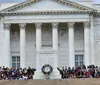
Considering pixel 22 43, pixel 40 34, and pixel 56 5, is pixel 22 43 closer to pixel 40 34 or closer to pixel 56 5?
pixel 40 34

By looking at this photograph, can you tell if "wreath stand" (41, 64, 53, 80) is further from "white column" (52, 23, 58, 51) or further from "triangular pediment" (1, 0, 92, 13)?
"triangular pediment" (1, 0, 92, 13)

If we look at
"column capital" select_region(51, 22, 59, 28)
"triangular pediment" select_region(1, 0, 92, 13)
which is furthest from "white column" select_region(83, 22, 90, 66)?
"column capital" select_region(51, 22, 59, 28)

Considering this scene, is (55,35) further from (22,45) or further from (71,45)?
(22,45)

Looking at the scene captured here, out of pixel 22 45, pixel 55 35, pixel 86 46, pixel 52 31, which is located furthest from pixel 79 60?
pixel 22 45

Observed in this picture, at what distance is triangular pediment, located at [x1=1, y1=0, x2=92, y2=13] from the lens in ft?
212

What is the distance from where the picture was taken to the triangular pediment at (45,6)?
64.6m

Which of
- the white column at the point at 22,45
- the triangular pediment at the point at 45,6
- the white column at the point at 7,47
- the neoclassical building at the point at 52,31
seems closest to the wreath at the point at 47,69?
the neoclassical building at the point at 52,31

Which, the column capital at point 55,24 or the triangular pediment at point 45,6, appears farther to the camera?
the column capital at point 55,24

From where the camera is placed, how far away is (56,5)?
215ft

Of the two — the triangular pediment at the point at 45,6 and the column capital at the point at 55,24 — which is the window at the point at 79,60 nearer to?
the column capital at the point at 55,24

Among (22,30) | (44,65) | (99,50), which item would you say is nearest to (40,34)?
(22,30)

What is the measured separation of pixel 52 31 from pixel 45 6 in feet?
12.3

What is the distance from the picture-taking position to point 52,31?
65.5 meters

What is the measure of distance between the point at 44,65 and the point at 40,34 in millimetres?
25644
